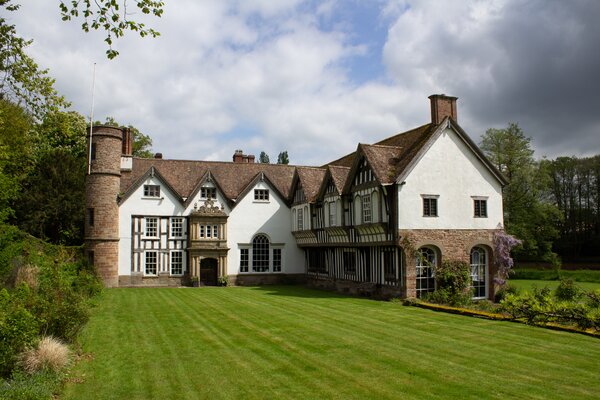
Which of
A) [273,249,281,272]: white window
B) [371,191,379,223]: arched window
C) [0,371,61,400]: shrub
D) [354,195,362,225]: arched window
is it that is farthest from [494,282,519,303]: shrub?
[0,371,61,400]: shrub

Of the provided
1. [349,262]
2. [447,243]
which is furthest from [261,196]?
[447,243]

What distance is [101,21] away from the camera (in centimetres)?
830

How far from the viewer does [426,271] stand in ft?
76.9

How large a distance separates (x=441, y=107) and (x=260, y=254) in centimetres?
1694

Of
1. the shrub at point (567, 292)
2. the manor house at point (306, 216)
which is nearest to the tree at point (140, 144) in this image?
the manor house at point (306, 216)

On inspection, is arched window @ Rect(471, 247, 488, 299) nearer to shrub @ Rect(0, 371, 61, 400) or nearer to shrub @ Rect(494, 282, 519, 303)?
shrub @ Rect(494, 282, 519, 303)

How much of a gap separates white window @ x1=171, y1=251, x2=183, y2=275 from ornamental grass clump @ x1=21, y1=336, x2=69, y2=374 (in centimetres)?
2349

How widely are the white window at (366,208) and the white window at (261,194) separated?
40.4ft

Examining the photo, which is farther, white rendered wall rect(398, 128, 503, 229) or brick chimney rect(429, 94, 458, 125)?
brick chimney rect(429, 94, 458, 125)

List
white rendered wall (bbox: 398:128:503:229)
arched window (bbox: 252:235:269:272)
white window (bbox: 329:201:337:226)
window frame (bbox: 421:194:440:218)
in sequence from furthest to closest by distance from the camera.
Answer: arched window (bbox: 252:235:269:272) → white window (bbox: 329:201:337:226) → window frame (bbox: 421:194:440:218) → white rendered wall (bbox: 398:128:503:229)

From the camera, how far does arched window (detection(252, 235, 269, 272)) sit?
3546 centimetres

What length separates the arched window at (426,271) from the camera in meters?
23.2

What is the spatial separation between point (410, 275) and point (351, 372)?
12.7m

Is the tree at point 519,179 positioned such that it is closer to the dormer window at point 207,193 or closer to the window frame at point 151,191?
the dormer window at point 207,193
